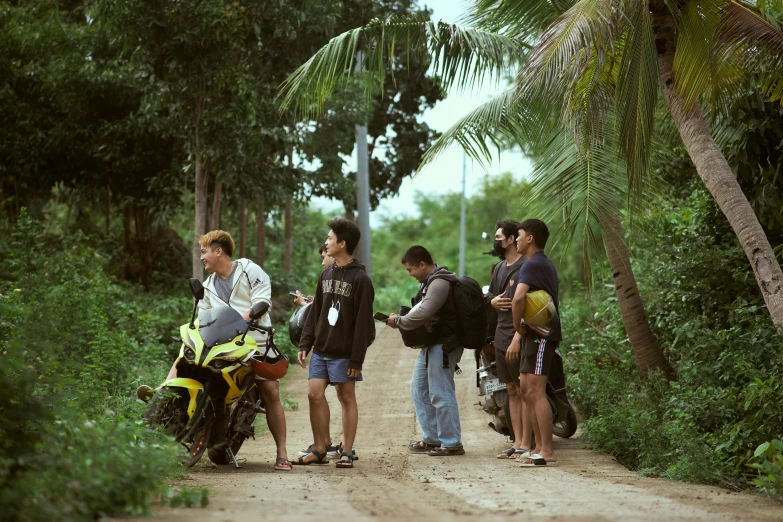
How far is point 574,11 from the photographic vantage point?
8.61m

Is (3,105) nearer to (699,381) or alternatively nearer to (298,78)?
(298,78)

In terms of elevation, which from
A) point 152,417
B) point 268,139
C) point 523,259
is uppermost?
point 268,139

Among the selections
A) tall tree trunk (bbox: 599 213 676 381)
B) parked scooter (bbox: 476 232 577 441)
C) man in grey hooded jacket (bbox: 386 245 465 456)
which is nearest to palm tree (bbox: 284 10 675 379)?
tall tree trunk (bbox: 599 213 676 381)

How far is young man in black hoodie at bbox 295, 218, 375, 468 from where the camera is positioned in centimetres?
808

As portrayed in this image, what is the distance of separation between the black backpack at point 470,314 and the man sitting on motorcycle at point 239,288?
6.54ft

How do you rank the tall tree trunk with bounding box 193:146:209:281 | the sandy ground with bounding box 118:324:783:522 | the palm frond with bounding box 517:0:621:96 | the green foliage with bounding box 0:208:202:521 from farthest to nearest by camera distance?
the tall tree trunk with bounding box 193:146:209:281 → the palm frond with bounding box 517:0:621:96 → the sandy ground with bounding box 118:324:783:522 → the green foliage with bounding box 0:208:202:521

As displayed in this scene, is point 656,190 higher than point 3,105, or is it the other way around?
point 3,105

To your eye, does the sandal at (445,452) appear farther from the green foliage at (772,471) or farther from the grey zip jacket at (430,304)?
the green foliage at (772,471)

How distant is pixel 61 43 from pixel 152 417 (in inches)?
554

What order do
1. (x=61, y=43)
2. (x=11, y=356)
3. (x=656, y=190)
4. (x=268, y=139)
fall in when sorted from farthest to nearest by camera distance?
(x=61, y=43) < (x=268, y=139) < (x=656, y=190) < (x=11, y=356)

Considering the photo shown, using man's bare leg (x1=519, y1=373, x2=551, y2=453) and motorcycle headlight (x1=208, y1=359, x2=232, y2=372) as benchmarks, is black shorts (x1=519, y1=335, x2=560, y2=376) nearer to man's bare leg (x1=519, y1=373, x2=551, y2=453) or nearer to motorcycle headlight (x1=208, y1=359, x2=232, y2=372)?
man's bare leg (x1=519, y1=373, x2=551, y2=453)

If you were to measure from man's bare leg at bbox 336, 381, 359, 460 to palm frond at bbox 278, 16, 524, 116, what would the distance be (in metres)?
4.16

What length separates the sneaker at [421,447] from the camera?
30.9 feet

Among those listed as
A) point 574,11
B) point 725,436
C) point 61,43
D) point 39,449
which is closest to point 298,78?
point 574,11
